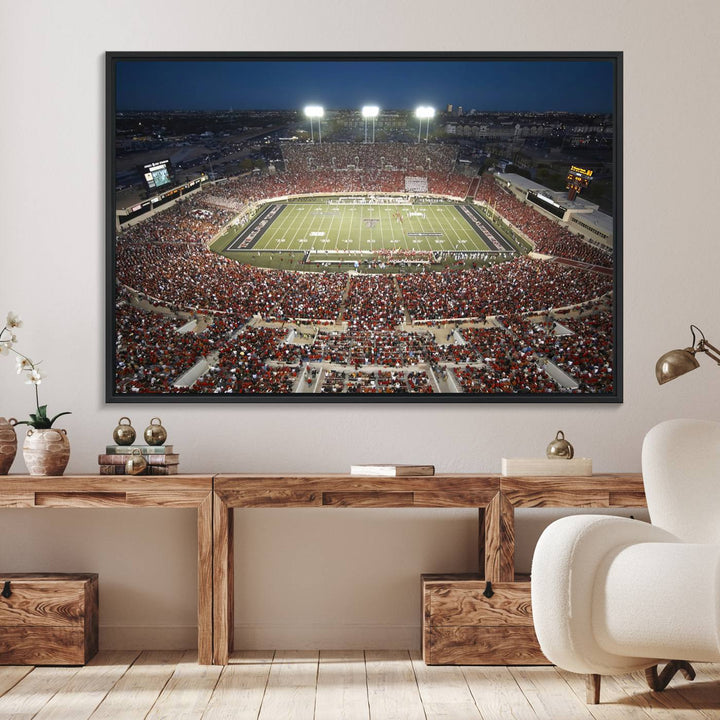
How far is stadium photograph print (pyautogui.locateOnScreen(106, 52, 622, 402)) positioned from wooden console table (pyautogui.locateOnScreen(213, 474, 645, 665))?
0.50 meters

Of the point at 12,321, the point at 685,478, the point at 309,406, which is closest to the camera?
the point at 685,478

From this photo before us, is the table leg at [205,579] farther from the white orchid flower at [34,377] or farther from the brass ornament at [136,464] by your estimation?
the white orchid flower at [34,377]

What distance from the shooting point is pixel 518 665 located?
3.24 m

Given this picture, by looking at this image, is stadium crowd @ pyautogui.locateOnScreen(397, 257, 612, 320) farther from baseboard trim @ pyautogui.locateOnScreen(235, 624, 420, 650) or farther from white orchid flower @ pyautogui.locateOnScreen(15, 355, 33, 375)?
white orchid flower @ pyautogui.locateOnScreen(15, 355, 33, 375)

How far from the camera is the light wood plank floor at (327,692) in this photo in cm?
274

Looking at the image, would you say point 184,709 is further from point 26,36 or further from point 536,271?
point 26,36

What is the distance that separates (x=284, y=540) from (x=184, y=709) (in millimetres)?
981

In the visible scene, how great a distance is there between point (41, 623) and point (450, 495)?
1.54 meters

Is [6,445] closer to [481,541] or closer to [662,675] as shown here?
[481,541]

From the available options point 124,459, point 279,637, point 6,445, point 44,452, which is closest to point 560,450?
point 279,637

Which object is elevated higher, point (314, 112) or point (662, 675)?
point (314, 112)

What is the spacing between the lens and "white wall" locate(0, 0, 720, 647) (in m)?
3.65

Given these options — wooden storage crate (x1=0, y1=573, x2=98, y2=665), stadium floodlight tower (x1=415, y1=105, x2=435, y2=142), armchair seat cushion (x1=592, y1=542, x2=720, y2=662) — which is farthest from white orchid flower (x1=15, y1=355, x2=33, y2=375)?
armchair seat cushion (x1=592, y1=542, x2=720, y2=662)

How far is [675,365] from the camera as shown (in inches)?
120
